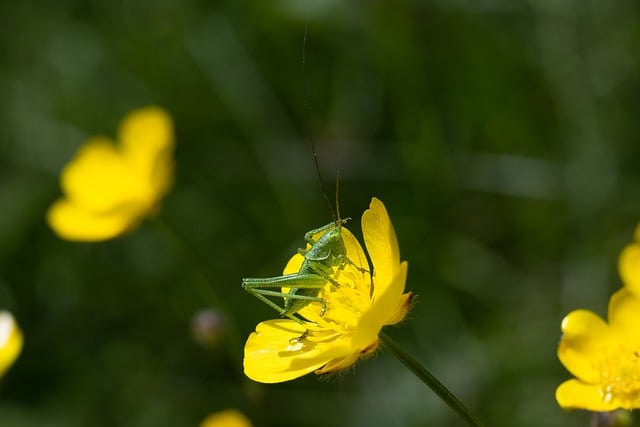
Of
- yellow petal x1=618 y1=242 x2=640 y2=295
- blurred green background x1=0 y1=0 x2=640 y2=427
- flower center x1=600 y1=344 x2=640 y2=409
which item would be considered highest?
yellow petal x1=618 y1=242 x2=640 y2=295

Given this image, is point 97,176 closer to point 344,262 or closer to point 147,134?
point 147,134

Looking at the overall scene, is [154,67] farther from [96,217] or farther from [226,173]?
[96,217]

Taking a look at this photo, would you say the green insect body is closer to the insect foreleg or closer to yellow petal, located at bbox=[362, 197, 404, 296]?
the insect foreleg

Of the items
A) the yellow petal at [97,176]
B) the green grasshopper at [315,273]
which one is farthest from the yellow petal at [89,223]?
the green grasshopper at [315,273]

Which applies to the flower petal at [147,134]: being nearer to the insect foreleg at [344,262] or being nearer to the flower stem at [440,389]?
→ the insect foreleg at [344,262]

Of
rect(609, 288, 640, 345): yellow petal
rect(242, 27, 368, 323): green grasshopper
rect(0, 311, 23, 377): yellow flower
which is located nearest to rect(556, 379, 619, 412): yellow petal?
rect(609, 288, 640, 345): yellow petal

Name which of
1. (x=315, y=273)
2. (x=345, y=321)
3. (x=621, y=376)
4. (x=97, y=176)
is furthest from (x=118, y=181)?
(x=621, y=376)
